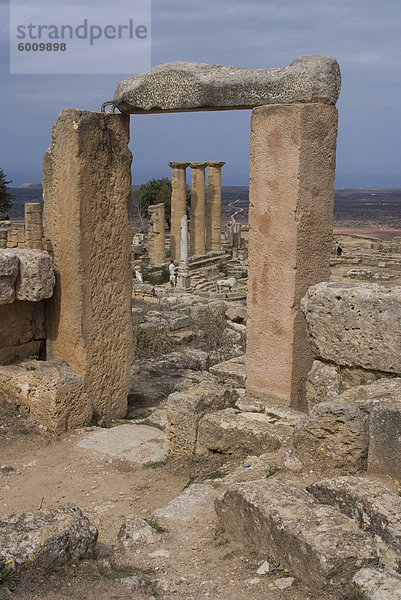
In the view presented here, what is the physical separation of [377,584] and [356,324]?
2120 millimetres

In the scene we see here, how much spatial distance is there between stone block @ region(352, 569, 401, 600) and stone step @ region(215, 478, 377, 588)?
7cm

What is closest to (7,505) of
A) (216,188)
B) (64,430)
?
(64,430)

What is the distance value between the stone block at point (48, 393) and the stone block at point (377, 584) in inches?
142

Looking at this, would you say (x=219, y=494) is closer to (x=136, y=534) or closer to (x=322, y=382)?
(x=136, y=534)

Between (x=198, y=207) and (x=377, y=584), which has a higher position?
(x=198, y=207)

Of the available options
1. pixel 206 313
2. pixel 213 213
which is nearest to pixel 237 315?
pixel 206 313

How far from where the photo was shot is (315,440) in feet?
13.2

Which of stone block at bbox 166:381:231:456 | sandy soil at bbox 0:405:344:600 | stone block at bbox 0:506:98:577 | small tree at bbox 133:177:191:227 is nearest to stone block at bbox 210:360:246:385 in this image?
stone block at bbox 166:381:231:456

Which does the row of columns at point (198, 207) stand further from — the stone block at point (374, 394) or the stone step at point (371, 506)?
the stone step at point (371, 506)

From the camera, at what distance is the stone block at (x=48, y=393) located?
5695mm

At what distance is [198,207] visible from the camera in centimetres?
2805

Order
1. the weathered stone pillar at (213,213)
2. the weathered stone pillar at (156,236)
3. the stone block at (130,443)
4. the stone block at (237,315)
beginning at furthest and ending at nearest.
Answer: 1. the weathered stone pillar at (213,213)
2. the weathered stone pillar at (156,236)
3. the stone block at (237,315)
4. the stone block at (130,443)

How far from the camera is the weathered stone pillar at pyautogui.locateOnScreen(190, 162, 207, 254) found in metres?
27.8

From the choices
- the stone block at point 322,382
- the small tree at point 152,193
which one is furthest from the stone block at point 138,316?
the small tree at point 152,193
